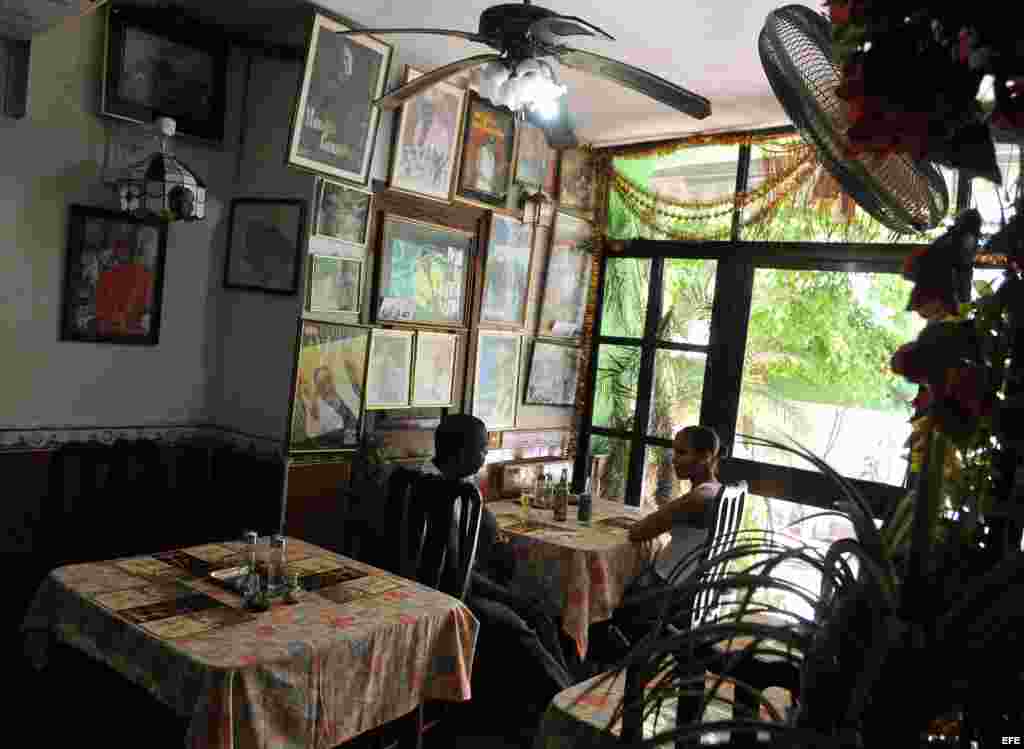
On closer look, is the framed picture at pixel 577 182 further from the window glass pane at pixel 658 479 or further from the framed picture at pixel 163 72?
the framed picture at pixel 163 72

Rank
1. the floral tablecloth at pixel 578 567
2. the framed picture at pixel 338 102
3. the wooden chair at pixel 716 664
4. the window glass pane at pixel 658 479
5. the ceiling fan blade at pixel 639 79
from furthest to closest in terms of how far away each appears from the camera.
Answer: the window glass pane at pixel 658 479, the framed picture at pixel 338 102, the floral tablecloth at pixel 578 567, the ceiling fan blade at pixel 639 79, the wooden chair at pixel 716 664

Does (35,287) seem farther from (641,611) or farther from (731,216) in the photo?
(731,216)

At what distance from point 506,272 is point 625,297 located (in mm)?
1101

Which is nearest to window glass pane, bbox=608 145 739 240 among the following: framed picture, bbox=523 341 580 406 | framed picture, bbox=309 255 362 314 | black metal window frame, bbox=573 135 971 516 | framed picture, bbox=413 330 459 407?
black metal window frame, bbox=573 135 971 516

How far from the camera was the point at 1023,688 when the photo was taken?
0.80 meters

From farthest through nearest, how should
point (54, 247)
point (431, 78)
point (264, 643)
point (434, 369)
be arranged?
point (434, 369) → point (54, 247) → point (431, 78) → point (264, 643)

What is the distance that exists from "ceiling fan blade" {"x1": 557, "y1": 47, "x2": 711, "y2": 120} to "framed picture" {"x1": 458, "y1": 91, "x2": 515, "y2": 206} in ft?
6.70

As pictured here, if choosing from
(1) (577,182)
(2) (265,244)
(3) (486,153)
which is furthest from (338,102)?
(1) (577,182)

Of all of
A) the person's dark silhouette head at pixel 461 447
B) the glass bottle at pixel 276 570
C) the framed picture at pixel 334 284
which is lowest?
the glass bottle at pixel 276 570

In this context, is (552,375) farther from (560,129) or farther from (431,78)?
(431,78)

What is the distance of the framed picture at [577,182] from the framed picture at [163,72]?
241 centimetres

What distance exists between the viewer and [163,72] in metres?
3.95

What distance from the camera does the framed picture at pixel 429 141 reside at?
14.5ft

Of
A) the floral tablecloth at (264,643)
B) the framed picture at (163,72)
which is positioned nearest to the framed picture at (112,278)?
the framed picture at (163,72)
